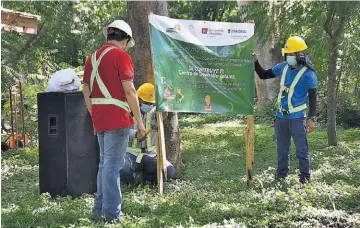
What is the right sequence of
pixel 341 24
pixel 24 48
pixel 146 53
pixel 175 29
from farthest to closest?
pixel 24 48
pixel 341 24
pixel 146 53
pixel 175 29

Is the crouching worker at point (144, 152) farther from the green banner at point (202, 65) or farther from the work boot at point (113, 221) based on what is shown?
the work boot at point (113, 221)

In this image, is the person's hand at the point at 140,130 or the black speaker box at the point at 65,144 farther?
the black speaker box at the point at 65,144

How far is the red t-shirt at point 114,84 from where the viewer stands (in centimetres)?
491

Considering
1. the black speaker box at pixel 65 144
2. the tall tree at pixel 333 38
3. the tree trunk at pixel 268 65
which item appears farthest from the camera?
the tree trunk at pixel 268 65

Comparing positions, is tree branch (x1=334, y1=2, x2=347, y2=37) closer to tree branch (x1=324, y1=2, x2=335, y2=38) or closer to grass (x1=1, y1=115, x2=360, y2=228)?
tree branch (x1=324, y1=2, x2=335, y2=38)

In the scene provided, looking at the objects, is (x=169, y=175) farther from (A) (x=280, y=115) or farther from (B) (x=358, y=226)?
(B) (x=358, y=226)

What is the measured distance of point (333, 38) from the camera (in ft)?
31.1

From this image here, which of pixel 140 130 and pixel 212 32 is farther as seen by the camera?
pixel 212 32

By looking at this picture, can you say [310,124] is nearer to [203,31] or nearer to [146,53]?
[203,31]

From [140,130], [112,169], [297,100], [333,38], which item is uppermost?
[333,38]

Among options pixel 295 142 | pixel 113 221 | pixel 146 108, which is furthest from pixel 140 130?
pixel 295 142

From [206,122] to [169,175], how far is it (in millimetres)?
8920

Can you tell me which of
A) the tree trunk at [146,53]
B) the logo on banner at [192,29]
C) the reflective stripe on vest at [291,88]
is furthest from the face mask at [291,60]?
the tree trunk at [146,53]

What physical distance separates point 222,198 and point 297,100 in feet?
5.80
